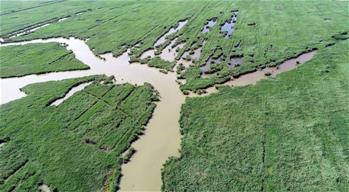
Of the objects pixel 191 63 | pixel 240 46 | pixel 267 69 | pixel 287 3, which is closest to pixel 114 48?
pixel 191 63

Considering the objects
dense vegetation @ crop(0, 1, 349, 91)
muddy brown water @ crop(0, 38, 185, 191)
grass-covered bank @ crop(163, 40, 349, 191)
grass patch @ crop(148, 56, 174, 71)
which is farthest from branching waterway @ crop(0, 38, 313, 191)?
dense vegetation @ crop(0, 1, 349, 91)

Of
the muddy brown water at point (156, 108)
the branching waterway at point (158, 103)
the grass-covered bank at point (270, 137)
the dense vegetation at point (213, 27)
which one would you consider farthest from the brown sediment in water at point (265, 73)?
the muddy brown water at point (156, 108)

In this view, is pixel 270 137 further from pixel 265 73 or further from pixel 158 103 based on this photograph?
pixel 265 73

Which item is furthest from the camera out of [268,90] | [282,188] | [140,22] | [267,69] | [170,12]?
[170,12]

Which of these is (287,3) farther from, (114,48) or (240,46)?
(114,48)

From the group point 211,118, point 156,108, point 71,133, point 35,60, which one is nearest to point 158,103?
point 156,108

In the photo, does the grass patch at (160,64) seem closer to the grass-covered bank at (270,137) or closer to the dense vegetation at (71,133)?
the dense vegetation at (71,133)
